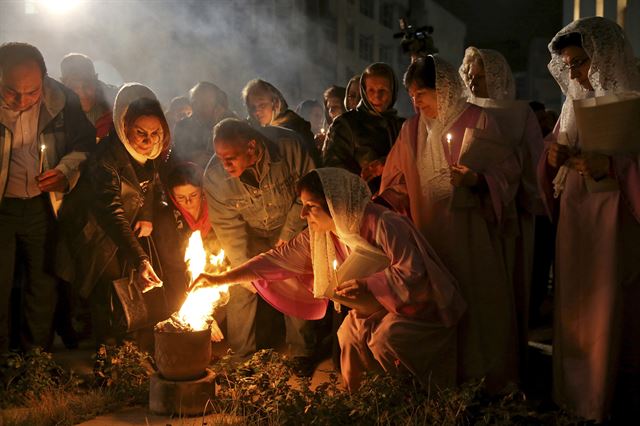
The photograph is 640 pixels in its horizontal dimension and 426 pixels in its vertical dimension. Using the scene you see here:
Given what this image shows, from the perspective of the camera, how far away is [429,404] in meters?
4.70

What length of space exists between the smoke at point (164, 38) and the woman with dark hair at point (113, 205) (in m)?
8.65

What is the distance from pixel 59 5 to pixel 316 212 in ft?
37.7

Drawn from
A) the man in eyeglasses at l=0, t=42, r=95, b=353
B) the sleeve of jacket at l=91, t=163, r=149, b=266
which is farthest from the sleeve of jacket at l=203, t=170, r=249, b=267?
the man in eyeglasses at l=0, t=42, r=95, b=353

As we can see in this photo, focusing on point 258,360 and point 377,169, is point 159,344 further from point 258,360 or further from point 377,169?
point 377,169

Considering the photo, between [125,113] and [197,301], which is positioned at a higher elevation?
[125,113]

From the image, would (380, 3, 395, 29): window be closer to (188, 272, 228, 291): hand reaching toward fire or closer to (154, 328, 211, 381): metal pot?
(188, 272, 228, 291): hand reaching toward fire

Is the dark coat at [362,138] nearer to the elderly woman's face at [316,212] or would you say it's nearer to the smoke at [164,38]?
the elderly woman's face at [316,212]

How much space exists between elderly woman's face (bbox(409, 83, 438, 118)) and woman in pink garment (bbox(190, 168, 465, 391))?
83 centimetres

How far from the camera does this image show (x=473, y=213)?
18.6ft

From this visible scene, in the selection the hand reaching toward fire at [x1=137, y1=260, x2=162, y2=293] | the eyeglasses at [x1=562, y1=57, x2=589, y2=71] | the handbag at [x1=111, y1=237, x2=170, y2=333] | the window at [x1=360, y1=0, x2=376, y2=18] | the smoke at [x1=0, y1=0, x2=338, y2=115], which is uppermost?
the window at [x1=360, y1=0, x2=376, y2=18]

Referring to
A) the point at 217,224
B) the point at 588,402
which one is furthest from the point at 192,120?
the point at 588,402

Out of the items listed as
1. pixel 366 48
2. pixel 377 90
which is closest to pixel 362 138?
pixel 377 90

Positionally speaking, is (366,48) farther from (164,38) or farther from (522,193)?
(522,193)

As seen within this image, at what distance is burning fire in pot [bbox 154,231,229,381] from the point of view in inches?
207
